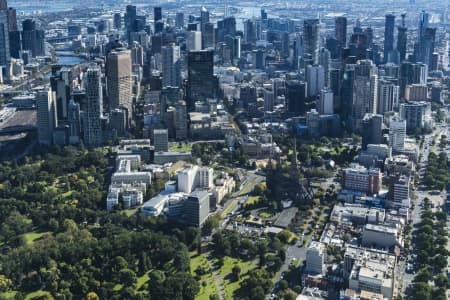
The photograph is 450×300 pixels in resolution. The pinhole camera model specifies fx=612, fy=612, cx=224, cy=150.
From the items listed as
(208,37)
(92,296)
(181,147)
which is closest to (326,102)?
(181,147)

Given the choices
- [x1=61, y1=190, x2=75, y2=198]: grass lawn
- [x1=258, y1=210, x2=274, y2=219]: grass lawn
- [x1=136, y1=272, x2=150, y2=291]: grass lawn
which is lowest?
[x1=136, y1=272, x2=150, y2=291]: grass lawn

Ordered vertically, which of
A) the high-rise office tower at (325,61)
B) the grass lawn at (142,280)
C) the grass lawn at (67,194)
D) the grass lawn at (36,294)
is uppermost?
the high-rise office tower at (325,61)

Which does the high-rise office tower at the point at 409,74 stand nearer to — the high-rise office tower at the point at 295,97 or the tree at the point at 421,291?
the high-rise office tower at the point at 295,97

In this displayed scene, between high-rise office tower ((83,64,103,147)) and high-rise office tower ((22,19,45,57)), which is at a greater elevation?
high-rise office tower ((22,19,45,57))

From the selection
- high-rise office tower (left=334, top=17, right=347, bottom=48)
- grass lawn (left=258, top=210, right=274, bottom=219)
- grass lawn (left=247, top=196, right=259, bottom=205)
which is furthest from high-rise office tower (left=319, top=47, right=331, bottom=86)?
grass lawn (left=258, top=210, right=274, bottom=219)

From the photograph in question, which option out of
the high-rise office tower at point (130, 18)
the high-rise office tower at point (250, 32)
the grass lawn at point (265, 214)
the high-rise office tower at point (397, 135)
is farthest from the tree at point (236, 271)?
the high-rise office tower at point (250, 32)

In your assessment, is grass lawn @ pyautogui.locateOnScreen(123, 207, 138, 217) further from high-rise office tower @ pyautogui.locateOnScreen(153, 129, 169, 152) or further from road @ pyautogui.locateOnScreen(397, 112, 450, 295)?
road @ pyautogui.locateOnScreen(397, 112, 450, 295)

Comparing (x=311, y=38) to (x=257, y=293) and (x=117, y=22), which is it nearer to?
(x=117, y=22)
